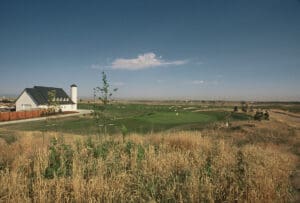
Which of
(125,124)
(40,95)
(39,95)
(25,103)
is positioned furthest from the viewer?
(40,95)

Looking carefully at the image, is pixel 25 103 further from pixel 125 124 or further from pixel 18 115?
pixel 125 124

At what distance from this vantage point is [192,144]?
30.7 feet

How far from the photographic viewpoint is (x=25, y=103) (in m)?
47.4

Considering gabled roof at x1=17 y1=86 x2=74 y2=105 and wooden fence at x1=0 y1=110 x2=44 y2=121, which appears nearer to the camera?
wooden fence at x1=0 y1=110 x2=44 y2=121

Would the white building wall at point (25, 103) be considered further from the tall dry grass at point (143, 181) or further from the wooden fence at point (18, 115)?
the tall dry grass at point (143, 181)

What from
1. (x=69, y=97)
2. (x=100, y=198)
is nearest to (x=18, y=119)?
(x=69, y=97)

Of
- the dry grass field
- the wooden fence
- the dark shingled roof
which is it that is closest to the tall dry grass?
the dry grass field

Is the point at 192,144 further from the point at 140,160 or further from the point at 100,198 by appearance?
the point at 100,198

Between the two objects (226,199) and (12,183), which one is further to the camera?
(12,183)

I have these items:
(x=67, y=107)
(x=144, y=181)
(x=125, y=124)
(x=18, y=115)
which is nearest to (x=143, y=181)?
(x=144, y=181)

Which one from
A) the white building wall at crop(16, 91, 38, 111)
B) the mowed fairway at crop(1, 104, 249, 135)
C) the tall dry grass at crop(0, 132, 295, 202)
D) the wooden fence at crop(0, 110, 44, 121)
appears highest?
the white building wall at crop(16, 91, 38, 111)

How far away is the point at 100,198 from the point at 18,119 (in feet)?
135

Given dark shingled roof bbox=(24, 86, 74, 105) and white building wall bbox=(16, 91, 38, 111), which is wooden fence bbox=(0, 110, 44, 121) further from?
dark shingled roof bbox=(24, 86, 74, 105)

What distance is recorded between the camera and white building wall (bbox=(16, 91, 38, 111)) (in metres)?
47.1
